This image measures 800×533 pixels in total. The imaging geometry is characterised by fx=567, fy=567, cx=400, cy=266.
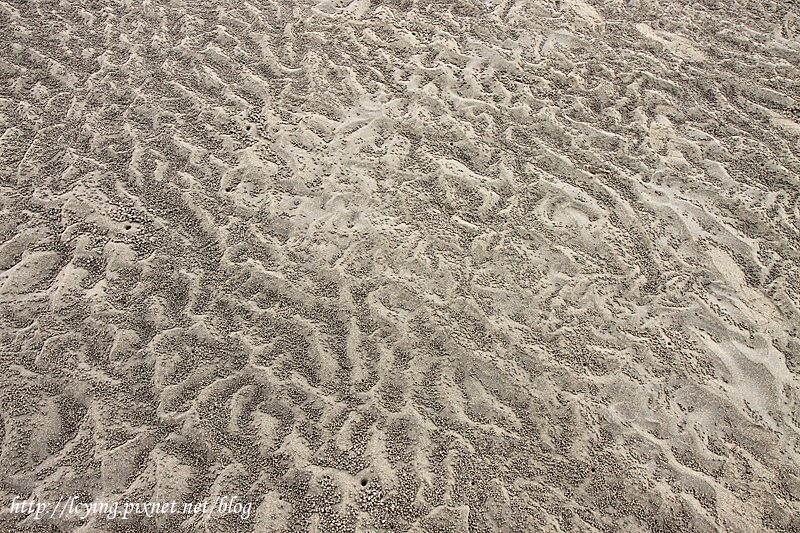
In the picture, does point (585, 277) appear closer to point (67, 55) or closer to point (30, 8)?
point (67, 55)

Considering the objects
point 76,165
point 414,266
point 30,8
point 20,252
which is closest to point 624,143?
point 414,266

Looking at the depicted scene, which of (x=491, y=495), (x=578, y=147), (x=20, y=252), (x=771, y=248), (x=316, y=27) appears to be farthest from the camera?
(x=316, y=27)

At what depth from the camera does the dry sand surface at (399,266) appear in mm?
2551

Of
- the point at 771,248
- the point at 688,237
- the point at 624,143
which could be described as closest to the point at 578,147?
the point at 624,143

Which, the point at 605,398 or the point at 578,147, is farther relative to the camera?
the point at 578,147

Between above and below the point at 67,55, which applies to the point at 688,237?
above

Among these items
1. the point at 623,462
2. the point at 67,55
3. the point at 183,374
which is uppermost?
the point at 67,55

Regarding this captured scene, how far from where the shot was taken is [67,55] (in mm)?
4074

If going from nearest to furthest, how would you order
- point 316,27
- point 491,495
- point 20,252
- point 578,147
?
point 491,495
point 20,252
point 578,147
point 316,27

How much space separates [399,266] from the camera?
3172mm

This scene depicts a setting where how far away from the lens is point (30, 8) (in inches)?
174

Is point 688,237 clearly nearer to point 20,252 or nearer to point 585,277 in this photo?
point 585,277

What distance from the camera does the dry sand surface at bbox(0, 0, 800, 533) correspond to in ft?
8.37

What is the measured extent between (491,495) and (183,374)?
1566 millimetres
